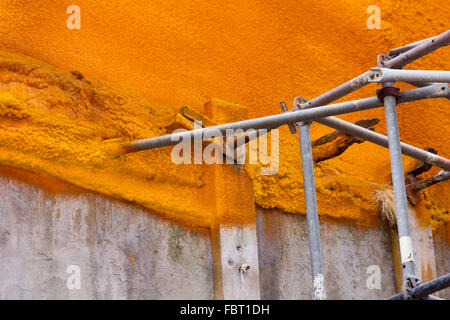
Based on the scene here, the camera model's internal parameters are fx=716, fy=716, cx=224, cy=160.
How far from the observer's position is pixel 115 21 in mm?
6668

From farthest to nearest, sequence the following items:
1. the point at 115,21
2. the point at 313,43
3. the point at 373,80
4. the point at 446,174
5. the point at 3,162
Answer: the point at 313,43, the point at 115,21, the point at 446,174, the point at 3,162, the point at 373,80

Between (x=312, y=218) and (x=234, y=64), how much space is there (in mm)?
2596

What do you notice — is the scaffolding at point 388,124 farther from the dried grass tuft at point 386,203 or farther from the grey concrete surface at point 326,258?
the dried grass tuft at point 386,203

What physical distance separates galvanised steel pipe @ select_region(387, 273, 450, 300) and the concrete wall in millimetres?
1776

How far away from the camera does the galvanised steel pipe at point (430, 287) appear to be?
13.5 ft

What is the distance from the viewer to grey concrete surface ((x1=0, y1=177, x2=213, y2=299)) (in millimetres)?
4691

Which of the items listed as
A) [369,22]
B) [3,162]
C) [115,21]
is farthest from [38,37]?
[369,22]

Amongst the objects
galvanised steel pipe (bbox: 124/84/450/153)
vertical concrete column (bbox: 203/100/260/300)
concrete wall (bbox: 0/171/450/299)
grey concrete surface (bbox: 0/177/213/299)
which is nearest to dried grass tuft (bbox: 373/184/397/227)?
concrete wall (bbox: 0/171/450/299)

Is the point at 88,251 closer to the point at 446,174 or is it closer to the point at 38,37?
the point at 38,37

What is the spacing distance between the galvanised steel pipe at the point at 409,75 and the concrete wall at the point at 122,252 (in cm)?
199

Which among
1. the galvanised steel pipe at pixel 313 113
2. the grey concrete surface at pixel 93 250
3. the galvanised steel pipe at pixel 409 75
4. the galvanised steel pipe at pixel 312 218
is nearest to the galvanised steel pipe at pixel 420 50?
the galvanised steel pipe at pixel 313 113

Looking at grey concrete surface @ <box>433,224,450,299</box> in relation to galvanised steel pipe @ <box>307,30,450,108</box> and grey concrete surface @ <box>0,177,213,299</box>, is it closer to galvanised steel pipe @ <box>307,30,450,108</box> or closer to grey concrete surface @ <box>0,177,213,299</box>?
grey concrete surface @ <box>0,177,213,299</box>

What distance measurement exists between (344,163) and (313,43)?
5.26ft

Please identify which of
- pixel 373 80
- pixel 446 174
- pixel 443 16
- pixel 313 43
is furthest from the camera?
pixel 443 16
